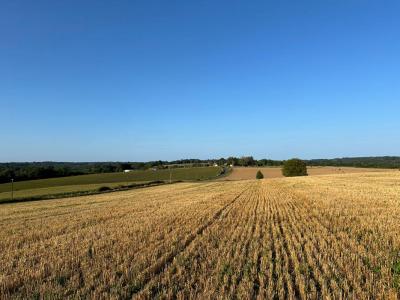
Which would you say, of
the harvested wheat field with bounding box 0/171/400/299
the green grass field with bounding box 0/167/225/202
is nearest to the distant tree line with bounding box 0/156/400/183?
the green grass field with bounding box 0/167/225/202

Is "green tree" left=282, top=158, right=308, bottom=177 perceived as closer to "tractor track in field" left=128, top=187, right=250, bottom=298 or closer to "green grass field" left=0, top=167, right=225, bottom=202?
"green grass field" left=0, top=167, right=225, bottom=202

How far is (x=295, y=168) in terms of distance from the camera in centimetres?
10488

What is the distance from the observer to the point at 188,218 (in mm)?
17203

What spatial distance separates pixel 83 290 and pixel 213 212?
12711 millimetres

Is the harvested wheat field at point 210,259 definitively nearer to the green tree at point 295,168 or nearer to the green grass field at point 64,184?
the green grass field at point 64,184

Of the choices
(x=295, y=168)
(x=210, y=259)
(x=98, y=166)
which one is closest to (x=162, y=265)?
(x=210, y=259)

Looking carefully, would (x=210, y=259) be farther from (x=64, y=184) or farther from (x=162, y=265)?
(x=64, y=184)

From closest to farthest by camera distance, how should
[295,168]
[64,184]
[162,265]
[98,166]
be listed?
[162,265]
[64,184]
[295,168]
[98,166]

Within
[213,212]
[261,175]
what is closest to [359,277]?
[213,212]

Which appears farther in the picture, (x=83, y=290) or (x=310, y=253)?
(x=310, y=253)

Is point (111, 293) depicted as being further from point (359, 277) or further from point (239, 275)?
point (359, 277)

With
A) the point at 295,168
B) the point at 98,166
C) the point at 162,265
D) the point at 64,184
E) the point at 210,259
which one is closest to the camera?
the point at 162,265

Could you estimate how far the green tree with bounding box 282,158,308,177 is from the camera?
104188mm

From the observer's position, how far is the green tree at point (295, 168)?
104 m
